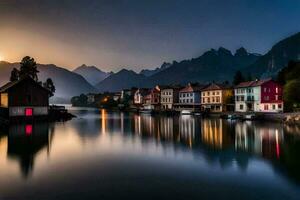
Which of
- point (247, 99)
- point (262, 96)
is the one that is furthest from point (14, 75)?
point (262, 96)

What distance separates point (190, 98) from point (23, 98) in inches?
2920

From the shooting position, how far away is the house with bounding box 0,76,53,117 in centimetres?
6275

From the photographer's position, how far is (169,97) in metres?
137

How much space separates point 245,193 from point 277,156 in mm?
12456

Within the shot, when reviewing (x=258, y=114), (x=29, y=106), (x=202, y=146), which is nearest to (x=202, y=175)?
(x=202, y=146)

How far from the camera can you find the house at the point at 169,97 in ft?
440

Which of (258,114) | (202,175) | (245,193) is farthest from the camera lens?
(258,114)

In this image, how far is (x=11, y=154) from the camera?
27.8 meters

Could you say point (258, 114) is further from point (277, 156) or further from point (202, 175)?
point (202, 175)

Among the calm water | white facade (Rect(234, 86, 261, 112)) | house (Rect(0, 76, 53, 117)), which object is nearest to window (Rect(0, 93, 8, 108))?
house (Rect(0, 76, 53, 117))

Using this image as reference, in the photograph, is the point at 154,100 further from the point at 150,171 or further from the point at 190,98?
the point at 150,171

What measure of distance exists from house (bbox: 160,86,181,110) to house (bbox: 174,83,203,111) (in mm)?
2862

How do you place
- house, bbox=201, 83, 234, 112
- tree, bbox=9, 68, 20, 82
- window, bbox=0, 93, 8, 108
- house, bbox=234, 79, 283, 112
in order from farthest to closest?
house, bbox=201, 83, 234, 112 → tree, bbox=9, 68, 20, 82 → house, bbox=234, 79, 283, 112 → window, bbox=0, 93, 8, 108

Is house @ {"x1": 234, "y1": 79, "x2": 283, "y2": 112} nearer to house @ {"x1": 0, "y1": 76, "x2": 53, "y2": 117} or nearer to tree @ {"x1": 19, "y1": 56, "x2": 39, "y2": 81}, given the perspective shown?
house @ {"x1": 0, "y1": 76, "x2": 53, "y2": 117}
